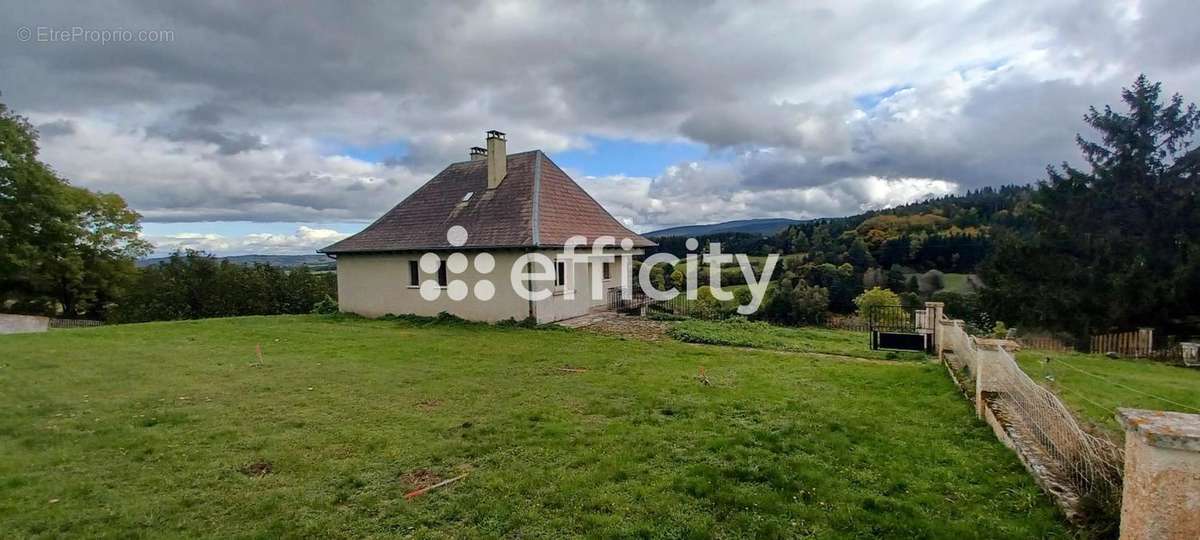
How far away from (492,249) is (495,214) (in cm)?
188

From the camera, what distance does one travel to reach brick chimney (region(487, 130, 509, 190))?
732 inches

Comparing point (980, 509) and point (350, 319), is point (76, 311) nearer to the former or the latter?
point (350, 319)

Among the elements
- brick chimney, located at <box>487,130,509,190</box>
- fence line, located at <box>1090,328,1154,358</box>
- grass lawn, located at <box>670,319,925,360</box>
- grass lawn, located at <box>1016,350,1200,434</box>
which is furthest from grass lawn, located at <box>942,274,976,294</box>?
brick chimney, located at <box>487,130,509,190</box>

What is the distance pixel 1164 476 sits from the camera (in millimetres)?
2547

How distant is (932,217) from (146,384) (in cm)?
5345

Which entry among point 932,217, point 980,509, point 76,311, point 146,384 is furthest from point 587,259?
point 932,217

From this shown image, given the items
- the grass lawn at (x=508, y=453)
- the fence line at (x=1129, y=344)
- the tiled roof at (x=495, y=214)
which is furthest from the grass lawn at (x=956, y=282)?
the grass lawn at (x=508, y=453)

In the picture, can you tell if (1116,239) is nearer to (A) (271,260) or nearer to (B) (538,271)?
(B) (538,271)

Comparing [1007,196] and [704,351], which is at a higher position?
[1007,196]

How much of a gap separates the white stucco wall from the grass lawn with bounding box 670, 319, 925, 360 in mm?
3783

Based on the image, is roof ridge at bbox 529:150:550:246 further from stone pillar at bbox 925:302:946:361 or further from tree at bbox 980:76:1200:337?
tree at bbox 980:76:1200:337

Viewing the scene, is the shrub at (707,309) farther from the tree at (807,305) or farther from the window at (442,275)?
the window at (442,275)

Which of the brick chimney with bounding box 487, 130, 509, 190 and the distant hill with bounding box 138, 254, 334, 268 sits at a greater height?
the brick chimney with bounding box 487, 130, 509, 190

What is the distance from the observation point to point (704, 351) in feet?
38.6
